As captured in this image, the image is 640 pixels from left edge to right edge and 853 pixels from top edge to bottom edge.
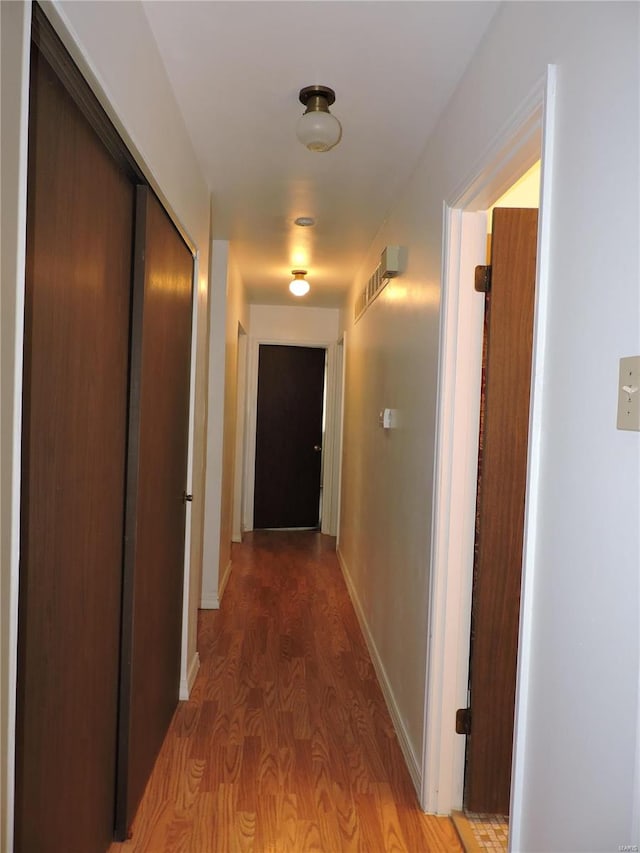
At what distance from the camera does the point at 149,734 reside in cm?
215

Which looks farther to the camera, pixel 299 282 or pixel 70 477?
pixel 299 282

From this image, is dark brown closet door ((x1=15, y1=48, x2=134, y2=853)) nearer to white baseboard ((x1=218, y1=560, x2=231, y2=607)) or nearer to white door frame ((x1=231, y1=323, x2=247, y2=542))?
white baseboard ((x1=218, y1=560, x2=231, y2=607))

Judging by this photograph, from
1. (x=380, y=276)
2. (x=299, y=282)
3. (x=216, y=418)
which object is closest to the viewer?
(x=380, y=276)

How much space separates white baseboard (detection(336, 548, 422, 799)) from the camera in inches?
86.8

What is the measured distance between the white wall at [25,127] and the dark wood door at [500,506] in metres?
1.09

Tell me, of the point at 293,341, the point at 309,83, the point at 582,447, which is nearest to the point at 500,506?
the point at 582,447

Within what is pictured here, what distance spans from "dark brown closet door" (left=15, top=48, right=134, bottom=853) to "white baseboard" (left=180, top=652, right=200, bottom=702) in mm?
938

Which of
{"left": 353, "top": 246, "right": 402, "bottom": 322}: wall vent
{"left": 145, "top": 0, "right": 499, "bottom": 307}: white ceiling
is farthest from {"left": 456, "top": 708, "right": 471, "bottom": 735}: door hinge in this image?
{"left": 145, "top": 0, "right": 499, "bottom": 307}: white ceiling

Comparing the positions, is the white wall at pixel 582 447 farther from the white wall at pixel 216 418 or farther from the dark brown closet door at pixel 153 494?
the white wall at pixel 216 418

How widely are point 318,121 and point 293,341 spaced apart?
453 cm

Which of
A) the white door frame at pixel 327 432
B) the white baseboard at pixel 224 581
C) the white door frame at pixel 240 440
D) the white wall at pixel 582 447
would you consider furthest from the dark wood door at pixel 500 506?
the white door frame at pixel 327 432

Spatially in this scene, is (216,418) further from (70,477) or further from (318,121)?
(70,477)

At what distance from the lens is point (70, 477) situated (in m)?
1.35

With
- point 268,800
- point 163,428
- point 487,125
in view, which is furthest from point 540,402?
point 268,800
